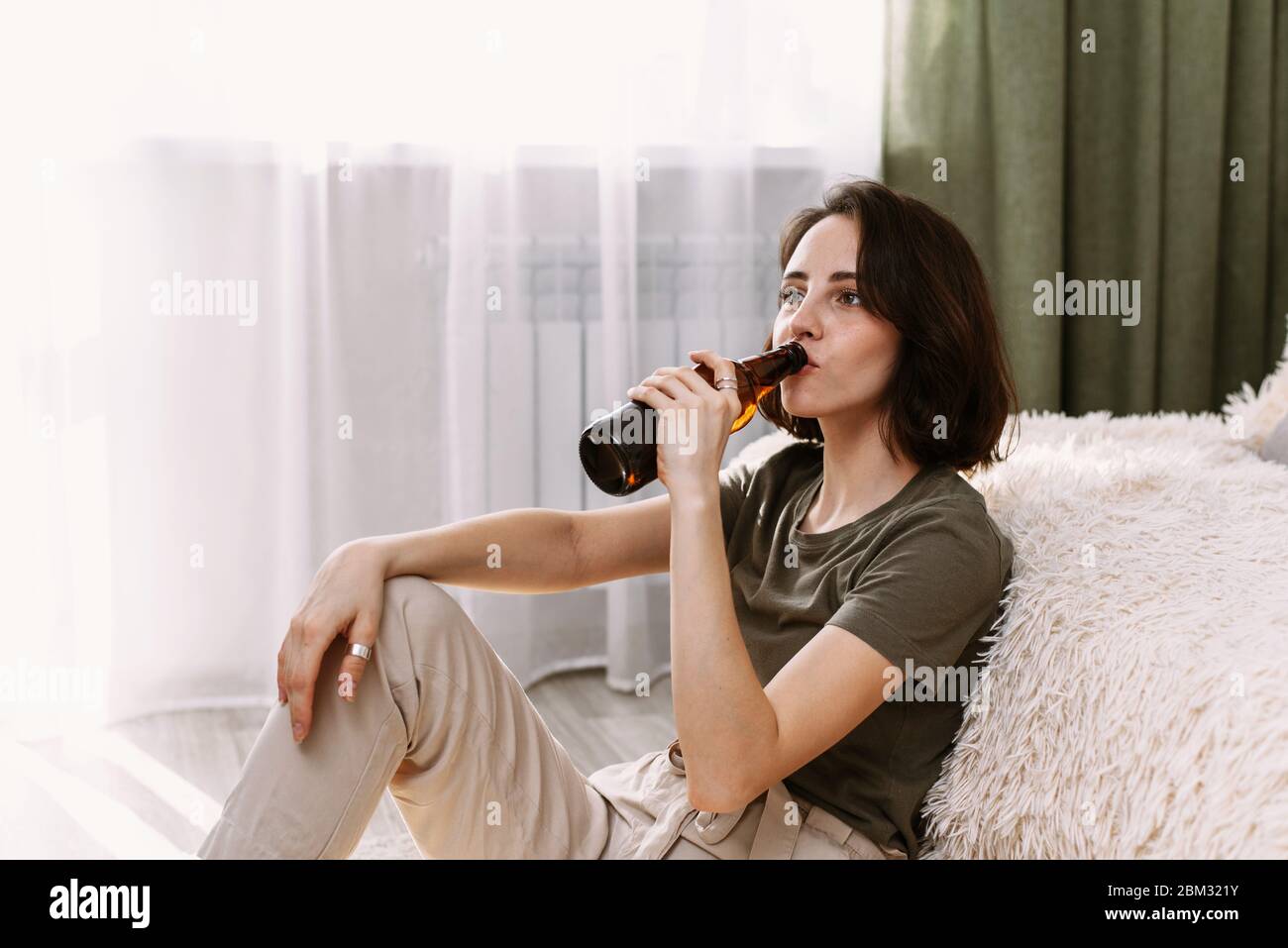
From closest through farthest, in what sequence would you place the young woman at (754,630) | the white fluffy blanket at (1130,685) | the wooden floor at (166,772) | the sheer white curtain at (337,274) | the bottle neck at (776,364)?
the white fluffy blanket at (1130,685) → the young woman at (754,630) → the bottle neck at (776,364) → the wooden floor at (166,772) → the sheer white curtain at (337,274)

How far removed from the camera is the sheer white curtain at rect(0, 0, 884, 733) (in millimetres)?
2178

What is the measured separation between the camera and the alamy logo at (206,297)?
7.31ft

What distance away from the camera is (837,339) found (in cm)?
117

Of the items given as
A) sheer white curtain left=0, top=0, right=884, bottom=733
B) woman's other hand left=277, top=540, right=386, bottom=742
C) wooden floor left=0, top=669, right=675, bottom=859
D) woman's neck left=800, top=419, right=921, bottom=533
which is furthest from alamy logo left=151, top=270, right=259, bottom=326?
woman's neck left=800, top=419, right=921, bottom=533

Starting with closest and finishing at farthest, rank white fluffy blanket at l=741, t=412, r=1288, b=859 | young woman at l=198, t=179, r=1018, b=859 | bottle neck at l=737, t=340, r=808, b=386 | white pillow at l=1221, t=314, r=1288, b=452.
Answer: white fluffy blanket at l=741, t=412, r=1288, b=859 < young woman at l=198, t=179, r=1018, b=859 < bottle neck at l=737, t=340, r=808, b=386 < white pillow at l=1221, t=314, r=1288, b=452

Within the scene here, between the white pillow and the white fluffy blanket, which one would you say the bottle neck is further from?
the white pillow

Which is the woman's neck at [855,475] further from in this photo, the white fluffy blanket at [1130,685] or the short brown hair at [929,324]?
Answer: the white fluffy blanket at [1130,685]

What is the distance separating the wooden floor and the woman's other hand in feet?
2.63

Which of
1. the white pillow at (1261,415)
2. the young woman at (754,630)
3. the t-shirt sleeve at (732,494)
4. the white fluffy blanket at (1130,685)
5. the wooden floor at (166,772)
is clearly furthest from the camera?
the wooden floor at (166,772)

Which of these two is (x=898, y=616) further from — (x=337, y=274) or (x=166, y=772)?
(x=337, y=274)

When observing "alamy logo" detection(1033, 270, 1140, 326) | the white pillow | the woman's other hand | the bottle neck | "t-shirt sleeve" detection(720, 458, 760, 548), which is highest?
"alamy logo" detection(1033, 270, 1140, 326)

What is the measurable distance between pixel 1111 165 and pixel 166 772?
215 cm
